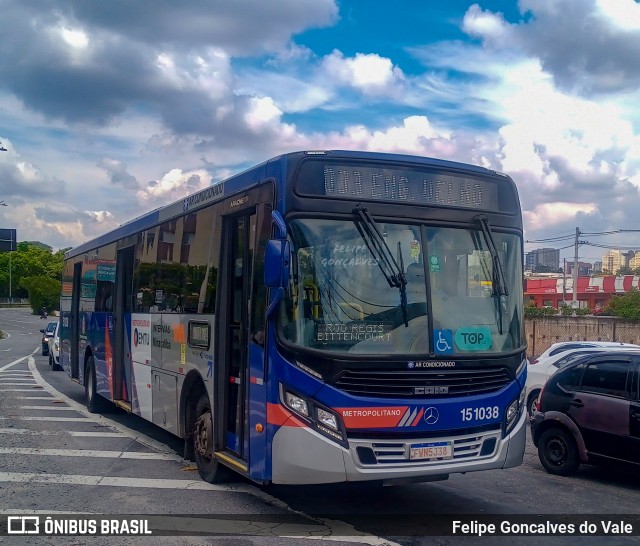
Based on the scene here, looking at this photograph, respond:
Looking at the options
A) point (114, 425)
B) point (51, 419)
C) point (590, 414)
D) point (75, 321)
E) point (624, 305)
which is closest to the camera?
point (590, 414)

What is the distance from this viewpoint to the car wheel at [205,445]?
8.59 metres

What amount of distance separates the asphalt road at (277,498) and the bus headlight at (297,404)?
43.6 inches

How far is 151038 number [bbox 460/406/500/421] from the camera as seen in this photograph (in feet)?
23.0

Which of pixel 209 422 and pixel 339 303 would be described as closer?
pixel 339 303

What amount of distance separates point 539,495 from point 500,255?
115 inches

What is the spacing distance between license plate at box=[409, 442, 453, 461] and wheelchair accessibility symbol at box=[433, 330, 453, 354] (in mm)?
830

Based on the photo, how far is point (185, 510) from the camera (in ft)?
25.0

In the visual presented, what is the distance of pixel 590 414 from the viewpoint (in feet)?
30.4

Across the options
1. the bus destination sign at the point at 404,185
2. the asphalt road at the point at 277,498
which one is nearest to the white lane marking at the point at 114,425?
the asphalt road at the point at 277,498

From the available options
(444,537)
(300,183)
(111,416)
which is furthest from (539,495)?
(111,416)

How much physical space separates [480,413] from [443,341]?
2.56ft

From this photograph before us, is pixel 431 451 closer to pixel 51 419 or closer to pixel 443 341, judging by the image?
pixel 443 341

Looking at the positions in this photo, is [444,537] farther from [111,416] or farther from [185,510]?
[111,416]

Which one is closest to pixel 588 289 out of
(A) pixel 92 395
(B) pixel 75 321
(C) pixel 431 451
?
(B) pixel 75 321
